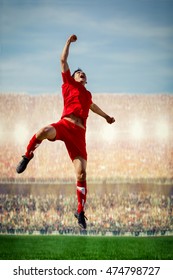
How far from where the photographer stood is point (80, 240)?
5.84 metres

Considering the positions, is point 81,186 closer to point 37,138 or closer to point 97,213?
point 37,138

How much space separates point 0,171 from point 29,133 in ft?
1.55

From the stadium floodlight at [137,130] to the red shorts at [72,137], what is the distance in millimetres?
1637

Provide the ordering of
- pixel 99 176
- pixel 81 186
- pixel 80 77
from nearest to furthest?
pixel 81 186 < pixel 80 77 < pixel 99 176

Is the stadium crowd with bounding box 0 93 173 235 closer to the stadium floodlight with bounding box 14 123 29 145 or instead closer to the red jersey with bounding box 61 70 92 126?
the stadium floodlight with bounding box 14 123 29 145

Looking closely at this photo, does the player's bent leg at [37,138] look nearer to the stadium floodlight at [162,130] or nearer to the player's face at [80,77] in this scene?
the player's face at [80,77]

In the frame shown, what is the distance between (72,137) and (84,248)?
1.36m

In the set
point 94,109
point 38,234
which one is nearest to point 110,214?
point 38,234

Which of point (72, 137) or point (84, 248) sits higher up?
point (72, 137)

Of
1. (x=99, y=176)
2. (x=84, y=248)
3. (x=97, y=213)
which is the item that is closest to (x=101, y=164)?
(x=99, y=176)

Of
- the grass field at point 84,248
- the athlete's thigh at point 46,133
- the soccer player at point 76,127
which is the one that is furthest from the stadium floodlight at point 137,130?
the athlete's thigh at point 46,133

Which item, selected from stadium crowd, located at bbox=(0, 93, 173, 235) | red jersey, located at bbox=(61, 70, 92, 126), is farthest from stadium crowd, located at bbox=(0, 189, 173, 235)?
red jersey, located at bbox=(61, 70, 92, 126)

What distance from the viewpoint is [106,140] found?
6.27 meters

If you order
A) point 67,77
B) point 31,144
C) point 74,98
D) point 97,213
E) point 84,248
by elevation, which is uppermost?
point 67,77
